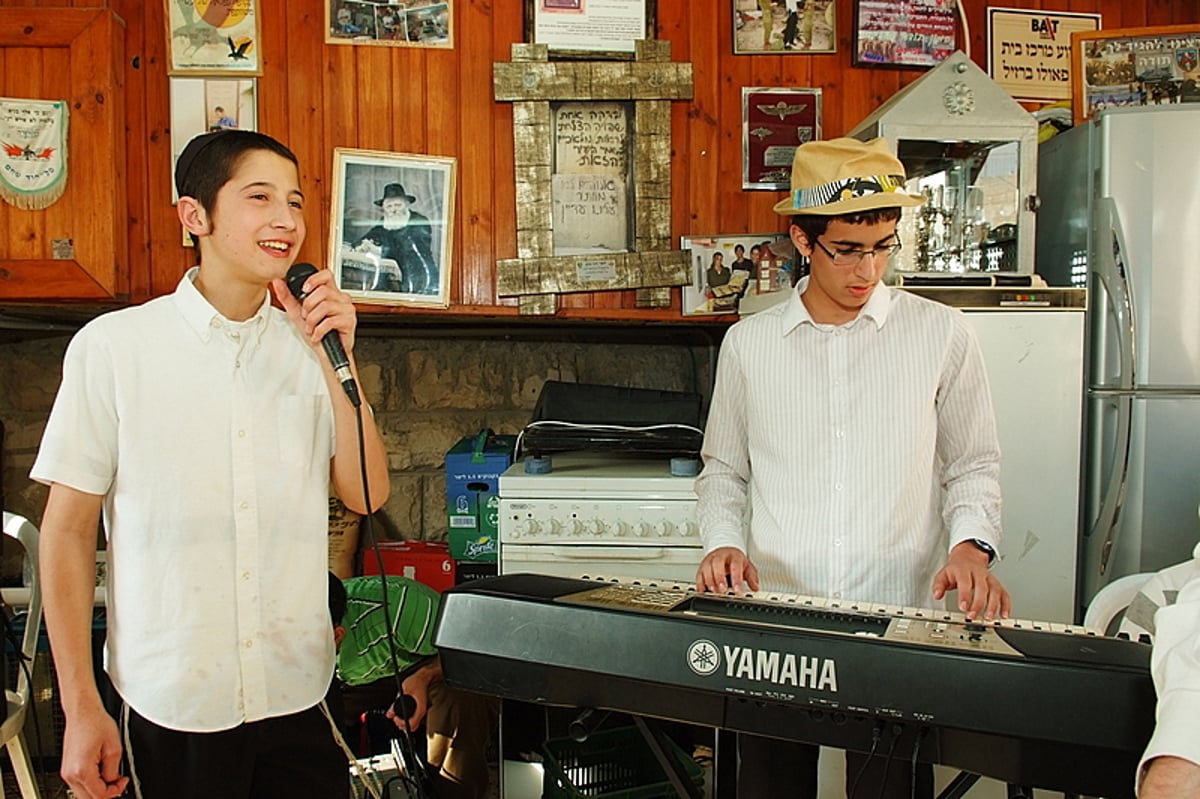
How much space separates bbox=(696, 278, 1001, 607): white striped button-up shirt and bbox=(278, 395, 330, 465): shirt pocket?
0.67m

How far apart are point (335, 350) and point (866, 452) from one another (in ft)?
2.80

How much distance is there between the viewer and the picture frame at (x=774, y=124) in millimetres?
2602

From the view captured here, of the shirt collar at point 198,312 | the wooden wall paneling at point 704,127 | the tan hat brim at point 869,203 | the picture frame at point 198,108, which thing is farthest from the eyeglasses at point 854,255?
the picture frame at point 198,108

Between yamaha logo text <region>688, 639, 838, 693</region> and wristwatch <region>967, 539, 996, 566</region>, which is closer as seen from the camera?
yamaha logo text <region>688, 639, 838, 693</region>

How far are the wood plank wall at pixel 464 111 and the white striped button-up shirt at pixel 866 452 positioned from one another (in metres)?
1.13

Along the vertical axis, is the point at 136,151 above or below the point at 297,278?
above

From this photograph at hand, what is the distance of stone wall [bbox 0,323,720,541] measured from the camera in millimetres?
3049

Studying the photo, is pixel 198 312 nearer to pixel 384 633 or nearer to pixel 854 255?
Result: pixel 854 255

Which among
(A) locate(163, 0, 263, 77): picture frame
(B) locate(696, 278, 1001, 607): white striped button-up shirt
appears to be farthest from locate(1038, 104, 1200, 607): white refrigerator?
(A) locate(163, 0, 263, 77): picture frame

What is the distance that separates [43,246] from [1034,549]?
2.68 meters

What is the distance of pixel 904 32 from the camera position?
261 cm

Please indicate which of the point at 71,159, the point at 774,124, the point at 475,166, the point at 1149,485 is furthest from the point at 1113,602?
the point at 71,159

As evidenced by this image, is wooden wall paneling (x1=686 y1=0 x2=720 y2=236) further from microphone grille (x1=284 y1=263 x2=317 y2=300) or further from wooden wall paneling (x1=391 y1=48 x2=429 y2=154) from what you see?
microphone grille (x1=284 y1=263 x2=317 y2=300)

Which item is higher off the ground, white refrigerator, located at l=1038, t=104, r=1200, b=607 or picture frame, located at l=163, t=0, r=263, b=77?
picture frame, located at l=163, t=0, r=263, b=77
